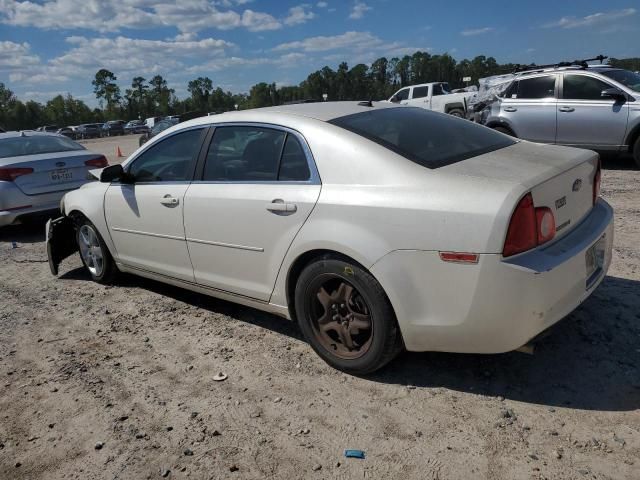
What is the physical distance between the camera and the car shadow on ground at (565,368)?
279 centimetres

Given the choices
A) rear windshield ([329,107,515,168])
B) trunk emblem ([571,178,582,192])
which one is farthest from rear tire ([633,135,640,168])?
trunk emblem ([571,178,582,192])

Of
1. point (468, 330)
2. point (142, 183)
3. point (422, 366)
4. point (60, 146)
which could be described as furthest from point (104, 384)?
point (60, 146)

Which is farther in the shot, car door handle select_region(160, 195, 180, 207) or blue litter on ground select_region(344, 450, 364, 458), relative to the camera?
car door handle select_region(160, 195, 180, 207)

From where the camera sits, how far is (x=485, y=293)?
2.49m

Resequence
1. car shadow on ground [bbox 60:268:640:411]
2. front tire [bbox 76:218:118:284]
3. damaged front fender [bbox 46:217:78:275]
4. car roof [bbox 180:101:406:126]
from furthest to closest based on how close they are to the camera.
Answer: damaged front fender [bbox 46:217:78:275], front tire [bbox 76:218:118:284], car roof [bbox 180:101:406:126], car shadow on ground [bbox 60:268:640:411]

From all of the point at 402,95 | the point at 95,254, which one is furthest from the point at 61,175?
the point at 402,95

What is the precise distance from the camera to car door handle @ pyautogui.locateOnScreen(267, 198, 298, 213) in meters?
3.15

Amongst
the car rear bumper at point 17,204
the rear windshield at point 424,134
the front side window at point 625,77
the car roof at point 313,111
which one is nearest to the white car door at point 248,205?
the car roof at point 313,111

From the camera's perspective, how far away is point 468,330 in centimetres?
261

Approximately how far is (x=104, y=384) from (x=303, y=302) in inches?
55.3

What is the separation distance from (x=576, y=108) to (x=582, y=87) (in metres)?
0.38

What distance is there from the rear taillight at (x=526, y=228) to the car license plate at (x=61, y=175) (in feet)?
22.4

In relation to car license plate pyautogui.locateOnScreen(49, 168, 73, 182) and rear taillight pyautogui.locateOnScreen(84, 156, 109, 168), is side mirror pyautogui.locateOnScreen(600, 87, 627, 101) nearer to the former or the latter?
rear taillight pyautogui.locateOnScreen(84, 156, 109, 168)

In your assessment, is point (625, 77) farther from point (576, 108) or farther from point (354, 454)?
point (354, 454)
